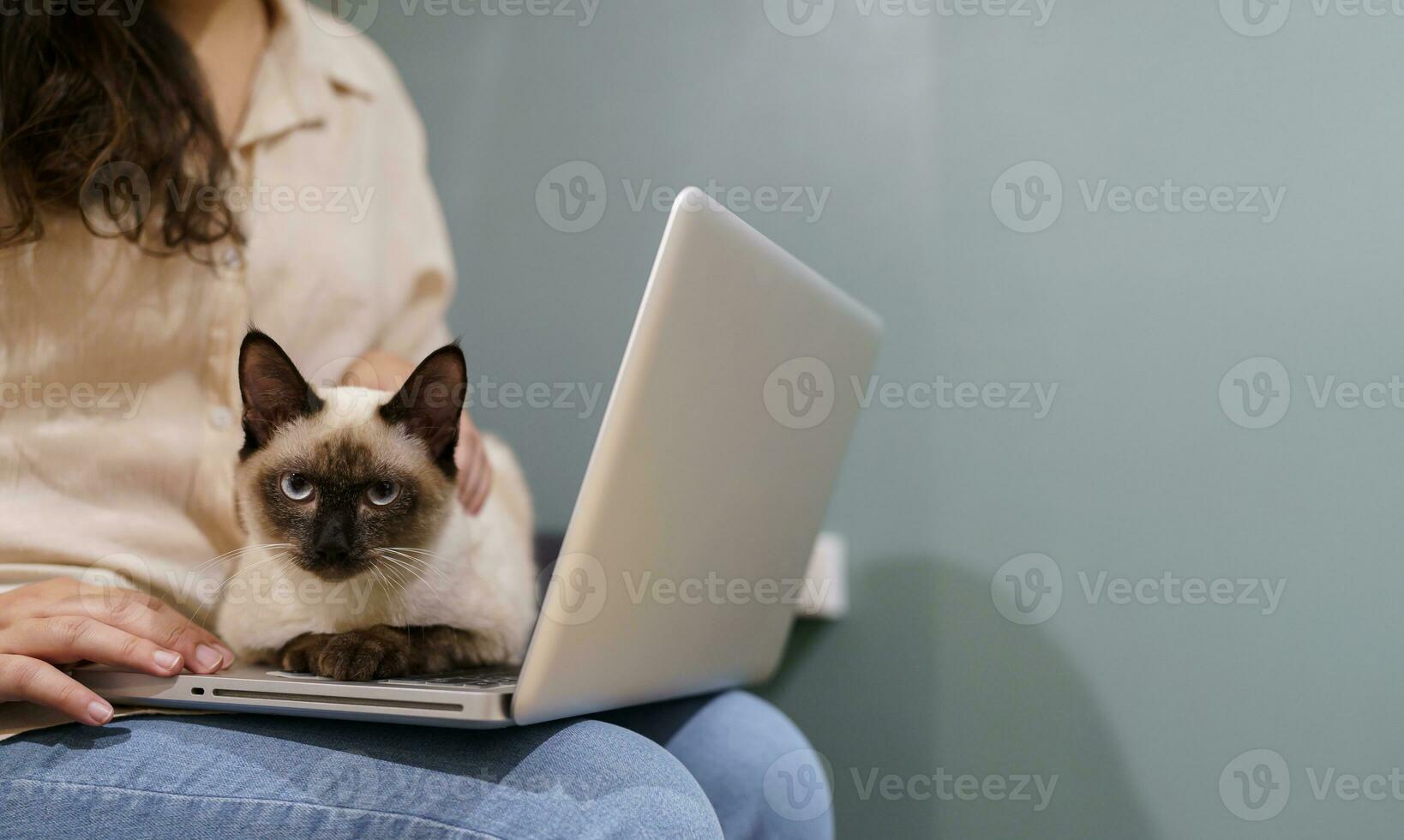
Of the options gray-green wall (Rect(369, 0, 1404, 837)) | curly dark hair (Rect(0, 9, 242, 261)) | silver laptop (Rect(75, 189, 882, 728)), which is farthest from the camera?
gray-green wall (Rect(369, 0, 1404, 837))

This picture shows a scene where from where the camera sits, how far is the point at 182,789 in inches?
25.7

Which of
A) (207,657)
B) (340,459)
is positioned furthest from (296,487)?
(207,657)

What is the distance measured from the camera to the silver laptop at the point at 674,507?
2.09 ft

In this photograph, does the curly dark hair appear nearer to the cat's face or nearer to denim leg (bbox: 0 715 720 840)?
the cat's face

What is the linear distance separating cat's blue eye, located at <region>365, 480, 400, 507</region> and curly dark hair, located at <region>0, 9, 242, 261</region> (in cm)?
41

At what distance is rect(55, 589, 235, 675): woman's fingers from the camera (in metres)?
0.70

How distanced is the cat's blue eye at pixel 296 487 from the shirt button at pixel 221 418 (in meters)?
0.29

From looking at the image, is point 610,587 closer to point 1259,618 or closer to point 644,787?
point 644,787

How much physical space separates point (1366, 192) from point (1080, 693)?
0.76 meters

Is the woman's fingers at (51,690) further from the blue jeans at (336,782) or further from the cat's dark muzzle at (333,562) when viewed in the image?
the cat's dark muzzle at (333,562)

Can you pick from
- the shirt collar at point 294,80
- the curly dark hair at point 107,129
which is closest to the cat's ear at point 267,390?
the curly dark hair at point 107,129

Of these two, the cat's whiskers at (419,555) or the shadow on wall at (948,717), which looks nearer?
the cat's whiskers at (419,555)

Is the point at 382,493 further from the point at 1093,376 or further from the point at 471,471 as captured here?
the point at 1093,376

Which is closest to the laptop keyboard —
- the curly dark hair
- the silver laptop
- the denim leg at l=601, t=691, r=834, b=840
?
the silver laptop
